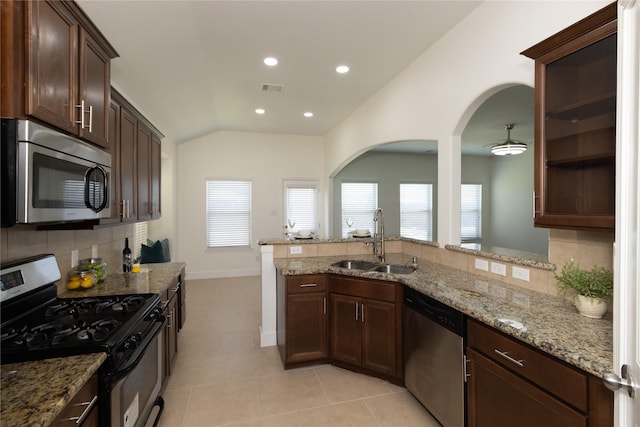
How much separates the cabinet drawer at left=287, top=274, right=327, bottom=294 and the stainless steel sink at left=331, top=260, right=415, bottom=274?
256mm

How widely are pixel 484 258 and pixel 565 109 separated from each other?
1.19 m

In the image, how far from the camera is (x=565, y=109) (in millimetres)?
1581

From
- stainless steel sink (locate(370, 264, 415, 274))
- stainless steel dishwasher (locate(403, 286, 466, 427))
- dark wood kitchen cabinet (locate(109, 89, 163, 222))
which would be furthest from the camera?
stainless steel sink (locate(370, 264, 415, 274))

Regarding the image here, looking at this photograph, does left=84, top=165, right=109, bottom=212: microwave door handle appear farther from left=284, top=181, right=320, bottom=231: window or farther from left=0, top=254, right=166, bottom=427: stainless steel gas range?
left=284, top=181, right=320, bottom=231: window

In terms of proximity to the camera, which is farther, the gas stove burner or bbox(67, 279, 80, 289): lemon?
bbox(67, 279, 80, 289): lemon

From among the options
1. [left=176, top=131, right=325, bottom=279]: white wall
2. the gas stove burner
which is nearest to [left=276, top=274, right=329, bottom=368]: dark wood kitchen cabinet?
the gas stove burner

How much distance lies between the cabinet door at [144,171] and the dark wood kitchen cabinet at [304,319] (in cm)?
149

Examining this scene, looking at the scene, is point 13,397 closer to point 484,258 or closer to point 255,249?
point 484,258

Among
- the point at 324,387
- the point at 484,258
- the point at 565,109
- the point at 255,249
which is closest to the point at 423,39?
the point at 565,109

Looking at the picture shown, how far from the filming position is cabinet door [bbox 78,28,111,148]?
1628mm

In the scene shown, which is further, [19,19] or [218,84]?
[218,84]

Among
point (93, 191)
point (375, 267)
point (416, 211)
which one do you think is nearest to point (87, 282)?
point (93, 191)

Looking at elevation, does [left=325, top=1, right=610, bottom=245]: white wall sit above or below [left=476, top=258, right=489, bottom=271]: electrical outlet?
above

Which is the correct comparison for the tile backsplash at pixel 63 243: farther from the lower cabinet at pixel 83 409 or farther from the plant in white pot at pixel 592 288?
the plant in white pot at pixel 592 288
